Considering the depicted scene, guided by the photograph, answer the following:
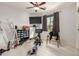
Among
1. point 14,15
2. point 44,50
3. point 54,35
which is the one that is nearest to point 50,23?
point 54,35

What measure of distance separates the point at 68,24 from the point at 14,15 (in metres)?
0.82

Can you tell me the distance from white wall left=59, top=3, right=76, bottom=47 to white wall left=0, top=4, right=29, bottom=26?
55 centimetres

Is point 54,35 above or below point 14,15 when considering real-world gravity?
below

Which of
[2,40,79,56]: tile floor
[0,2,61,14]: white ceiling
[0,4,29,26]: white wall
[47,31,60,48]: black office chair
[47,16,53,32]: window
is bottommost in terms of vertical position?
[2,40,79,56]: tile floor

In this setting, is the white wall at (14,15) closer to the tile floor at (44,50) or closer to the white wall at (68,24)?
the tile floor at (44,50)

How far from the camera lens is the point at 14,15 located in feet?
5.79

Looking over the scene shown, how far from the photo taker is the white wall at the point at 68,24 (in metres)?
1.73

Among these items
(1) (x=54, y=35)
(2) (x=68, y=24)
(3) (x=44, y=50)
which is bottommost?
(3) (x=44, y=50)

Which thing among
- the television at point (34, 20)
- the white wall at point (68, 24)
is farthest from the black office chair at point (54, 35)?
the television at point (34, 20)

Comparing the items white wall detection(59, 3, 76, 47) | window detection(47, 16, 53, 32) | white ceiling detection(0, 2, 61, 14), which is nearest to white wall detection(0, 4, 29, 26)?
white ceiling detection(0, 2, 61, 14)

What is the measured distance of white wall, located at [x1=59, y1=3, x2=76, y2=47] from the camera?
5.68ft

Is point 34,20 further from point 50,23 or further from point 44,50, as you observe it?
point 44,50

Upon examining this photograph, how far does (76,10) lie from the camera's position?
1.72 m

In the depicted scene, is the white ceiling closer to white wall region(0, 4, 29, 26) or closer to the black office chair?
white wall region(0, 4, 29, 26)
